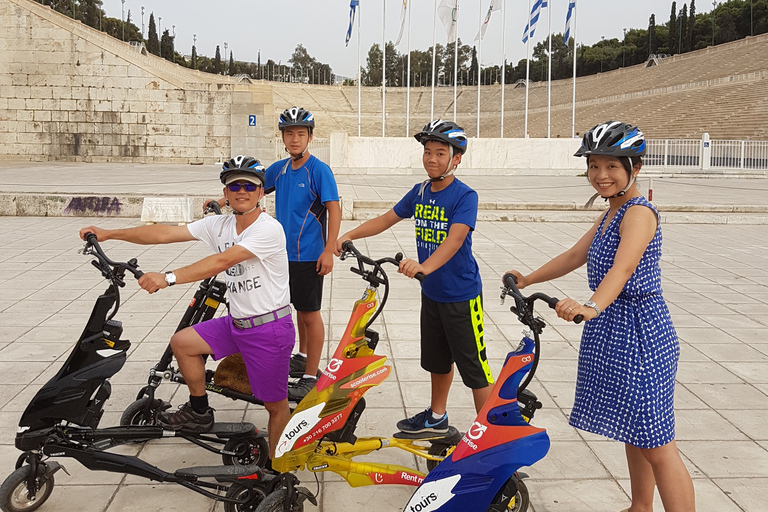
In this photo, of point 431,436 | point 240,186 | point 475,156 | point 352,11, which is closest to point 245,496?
point 431,436

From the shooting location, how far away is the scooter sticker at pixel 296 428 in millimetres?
2773

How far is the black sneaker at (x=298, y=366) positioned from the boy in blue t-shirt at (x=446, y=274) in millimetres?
1161

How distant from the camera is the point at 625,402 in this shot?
8.23 feet

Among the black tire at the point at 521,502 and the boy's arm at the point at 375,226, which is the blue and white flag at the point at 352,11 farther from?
the black tire at the point at 521,502

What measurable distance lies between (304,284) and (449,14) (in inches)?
1054

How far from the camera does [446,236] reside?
3213 mm

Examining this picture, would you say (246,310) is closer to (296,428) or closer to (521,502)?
(296,428)

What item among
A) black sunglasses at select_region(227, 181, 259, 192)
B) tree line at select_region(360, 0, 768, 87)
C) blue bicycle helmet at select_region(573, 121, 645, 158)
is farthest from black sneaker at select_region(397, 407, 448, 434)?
tree line at select_region(360, 0, 768, 87)

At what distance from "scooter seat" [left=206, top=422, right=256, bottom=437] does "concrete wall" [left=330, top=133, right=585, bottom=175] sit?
21.5 m

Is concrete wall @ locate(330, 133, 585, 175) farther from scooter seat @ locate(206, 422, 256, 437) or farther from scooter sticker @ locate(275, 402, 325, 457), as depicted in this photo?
scooter sticker @ locate(275, 402, 325, 457)

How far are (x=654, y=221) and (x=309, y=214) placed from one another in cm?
218

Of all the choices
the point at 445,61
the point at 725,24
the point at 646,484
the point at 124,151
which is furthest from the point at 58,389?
the point at 445,61

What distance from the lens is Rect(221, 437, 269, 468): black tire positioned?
3252 mm

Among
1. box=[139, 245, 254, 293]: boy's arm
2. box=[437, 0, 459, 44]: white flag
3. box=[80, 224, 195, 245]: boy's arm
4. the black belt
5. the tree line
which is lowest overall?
the black belt
